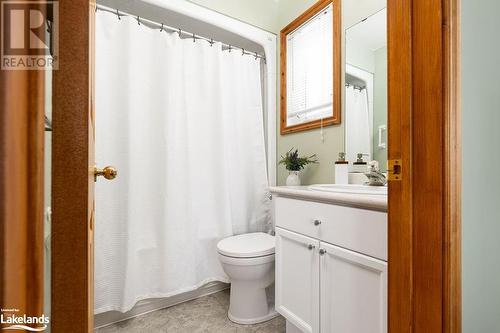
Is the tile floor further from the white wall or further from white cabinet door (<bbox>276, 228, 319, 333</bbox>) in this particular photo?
the white wall

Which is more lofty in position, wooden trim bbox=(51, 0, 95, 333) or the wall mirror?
the wall mirror

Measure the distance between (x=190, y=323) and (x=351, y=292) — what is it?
104 cm

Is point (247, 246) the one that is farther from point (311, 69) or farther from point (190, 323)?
point (311, 69)

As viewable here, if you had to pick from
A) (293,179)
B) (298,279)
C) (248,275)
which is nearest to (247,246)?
(248,275)

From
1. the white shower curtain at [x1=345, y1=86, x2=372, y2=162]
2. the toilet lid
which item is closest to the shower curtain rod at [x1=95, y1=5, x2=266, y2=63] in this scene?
the white shower curtain at [x1=345, y1=86, x2=372, y2=162]

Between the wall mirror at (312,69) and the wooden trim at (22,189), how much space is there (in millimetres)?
1630

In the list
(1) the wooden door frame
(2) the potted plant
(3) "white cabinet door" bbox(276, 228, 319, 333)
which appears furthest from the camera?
(2) the potted plant

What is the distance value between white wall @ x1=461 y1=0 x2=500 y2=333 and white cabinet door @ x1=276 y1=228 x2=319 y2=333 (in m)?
0.54

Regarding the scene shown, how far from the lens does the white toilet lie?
4.71ft

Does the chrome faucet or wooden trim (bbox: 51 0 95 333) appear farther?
the chrome faucet

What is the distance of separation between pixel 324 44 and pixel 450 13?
1.31 m

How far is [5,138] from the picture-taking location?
218 millimetres

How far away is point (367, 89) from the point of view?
151cm

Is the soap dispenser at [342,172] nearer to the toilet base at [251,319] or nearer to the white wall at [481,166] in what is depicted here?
the white wall at [481,166]
